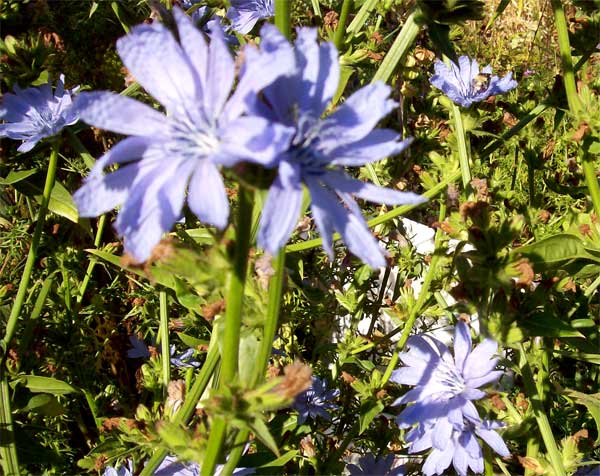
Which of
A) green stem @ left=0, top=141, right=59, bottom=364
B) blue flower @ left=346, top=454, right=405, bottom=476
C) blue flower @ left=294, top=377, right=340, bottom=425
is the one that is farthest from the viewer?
blue flower @ left=294, top=377, right=340, bottom=425

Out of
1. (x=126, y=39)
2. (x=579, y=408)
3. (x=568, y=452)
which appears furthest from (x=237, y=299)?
(x=579, y=408)

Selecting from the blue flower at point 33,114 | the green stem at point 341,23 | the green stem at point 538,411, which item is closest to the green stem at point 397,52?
the green stem at point 341,23

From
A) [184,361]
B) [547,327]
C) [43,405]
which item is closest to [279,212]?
[547,327]

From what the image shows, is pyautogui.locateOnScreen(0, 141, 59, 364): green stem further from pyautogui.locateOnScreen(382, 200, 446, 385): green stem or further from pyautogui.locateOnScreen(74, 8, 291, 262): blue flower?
pyautogui.locateOnScreen(382, 200, 446, 385): green stem

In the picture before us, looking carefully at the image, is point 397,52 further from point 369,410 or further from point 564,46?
point 369,410

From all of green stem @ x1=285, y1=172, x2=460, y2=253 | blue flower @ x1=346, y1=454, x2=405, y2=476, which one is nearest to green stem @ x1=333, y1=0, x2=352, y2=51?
green stem @ x1=285, y1=172, x2=460, y2=253

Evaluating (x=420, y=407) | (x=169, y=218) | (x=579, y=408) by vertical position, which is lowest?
(x=579, y=408)

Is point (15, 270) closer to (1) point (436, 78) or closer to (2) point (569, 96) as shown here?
(1) point (436, 78)
